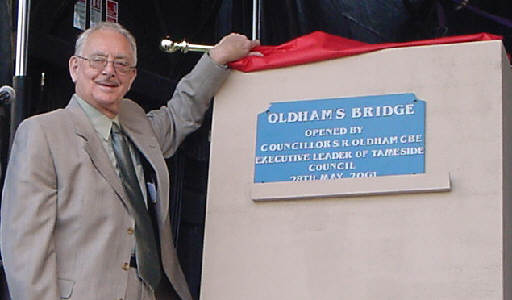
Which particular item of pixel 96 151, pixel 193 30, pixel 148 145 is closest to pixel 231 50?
pixel 148 145

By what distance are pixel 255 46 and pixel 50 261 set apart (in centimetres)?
107

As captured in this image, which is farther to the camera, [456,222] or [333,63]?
[333,63]

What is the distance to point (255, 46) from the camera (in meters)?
4.02

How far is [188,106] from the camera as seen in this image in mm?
4012

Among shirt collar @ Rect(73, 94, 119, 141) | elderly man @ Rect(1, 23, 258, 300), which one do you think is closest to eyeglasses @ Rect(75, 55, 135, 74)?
elderly man @ Rect(1, 23, 258, 300)

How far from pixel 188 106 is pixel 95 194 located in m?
0.59

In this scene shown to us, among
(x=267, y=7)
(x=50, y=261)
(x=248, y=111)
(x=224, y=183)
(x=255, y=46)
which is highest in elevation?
(x=267, y=7)

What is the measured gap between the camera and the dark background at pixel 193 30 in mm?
4359

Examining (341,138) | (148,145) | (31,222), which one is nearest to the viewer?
(31,222)

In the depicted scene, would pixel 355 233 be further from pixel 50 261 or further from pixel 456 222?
pixel 50 261

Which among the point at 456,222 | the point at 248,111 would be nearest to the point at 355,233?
the point at 456,222

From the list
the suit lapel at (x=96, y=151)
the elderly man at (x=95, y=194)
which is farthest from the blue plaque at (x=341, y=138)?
the suit lapel at (x=96, y=151)

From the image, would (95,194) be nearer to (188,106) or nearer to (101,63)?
(101,63)

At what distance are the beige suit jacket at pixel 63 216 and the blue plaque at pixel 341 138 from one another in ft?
1.66
